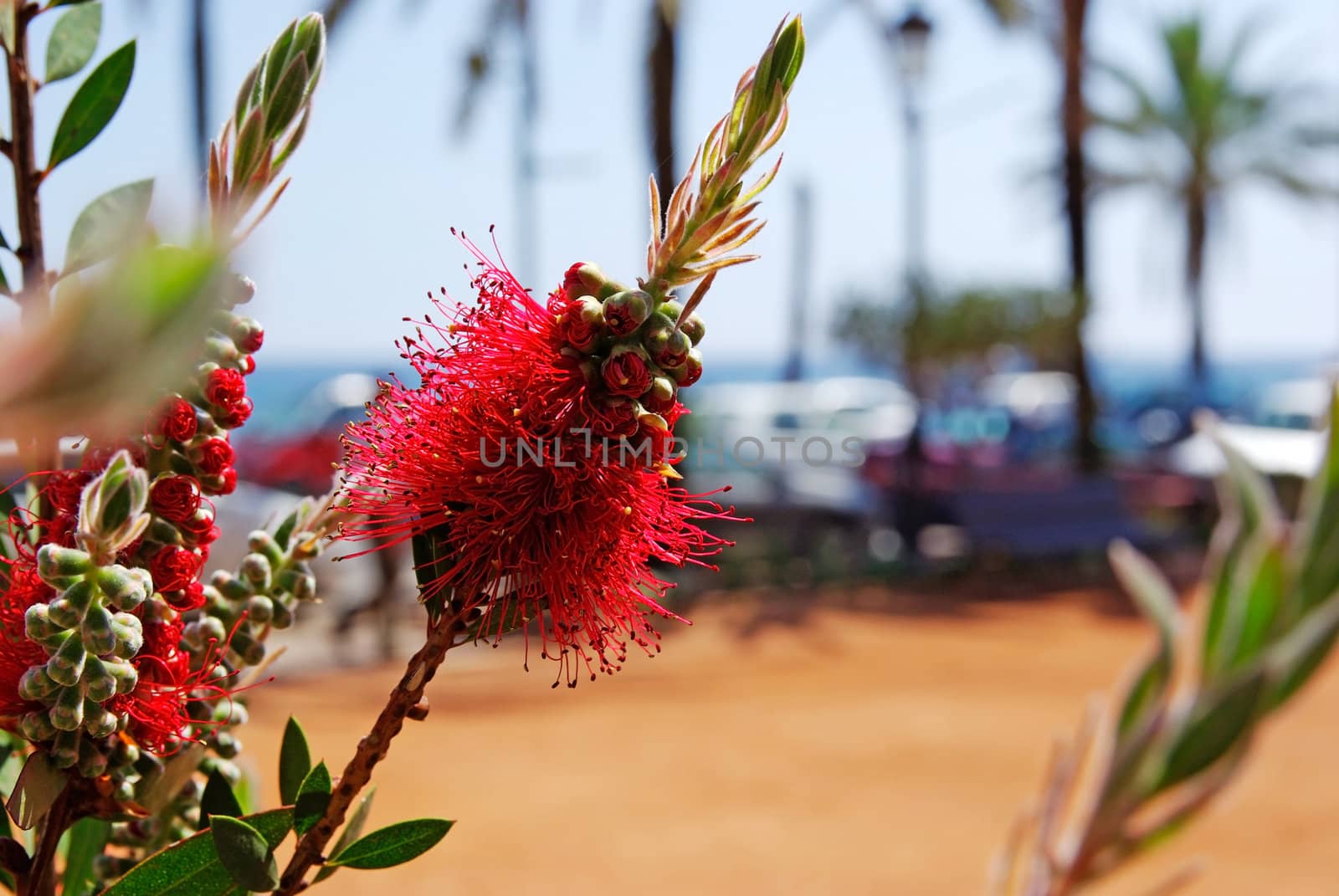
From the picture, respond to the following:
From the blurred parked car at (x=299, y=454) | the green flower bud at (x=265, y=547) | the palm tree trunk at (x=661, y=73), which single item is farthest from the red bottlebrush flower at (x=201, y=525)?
the palm tree trunk at (x=661, y=73)

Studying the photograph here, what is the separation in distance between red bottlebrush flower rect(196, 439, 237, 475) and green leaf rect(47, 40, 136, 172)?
1.20ft

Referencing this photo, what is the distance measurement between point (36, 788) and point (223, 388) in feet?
1.02

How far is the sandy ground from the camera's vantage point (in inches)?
276

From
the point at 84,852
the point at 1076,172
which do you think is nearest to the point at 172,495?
the point at 84,852

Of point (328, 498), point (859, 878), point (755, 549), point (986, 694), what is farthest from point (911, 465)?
point (328, 498)

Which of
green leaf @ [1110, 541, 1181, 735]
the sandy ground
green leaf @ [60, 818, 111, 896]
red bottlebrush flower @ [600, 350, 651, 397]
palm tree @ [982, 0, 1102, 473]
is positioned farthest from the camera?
palm tree @ [982, 0, 1102, 473]

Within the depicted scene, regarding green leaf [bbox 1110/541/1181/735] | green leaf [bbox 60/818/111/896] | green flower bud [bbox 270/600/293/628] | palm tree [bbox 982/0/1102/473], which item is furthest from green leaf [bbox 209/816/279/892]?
palm tree [bbox 982/0/1102/473]

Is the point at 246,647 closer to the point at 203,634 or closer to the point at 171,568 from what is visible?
the point at 203,634

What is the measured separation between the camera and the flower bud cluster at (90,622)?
77 cm

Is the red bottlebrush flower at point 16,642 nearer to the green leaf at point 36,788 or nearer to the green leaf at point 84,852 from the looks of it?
the green leaf at point 36,788

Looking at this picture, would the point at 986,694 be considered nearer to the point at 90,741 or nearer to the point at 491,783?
the point at 491,783

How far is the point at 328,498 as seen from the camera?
112 cm

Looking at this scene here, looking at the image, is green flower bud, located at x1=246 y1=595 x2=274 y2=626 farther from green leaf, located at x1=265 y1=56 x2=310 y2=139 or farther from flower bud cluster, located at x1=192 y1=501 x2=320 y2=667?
green leaf, located at x1=265 y1=56 x2=310 y2=139

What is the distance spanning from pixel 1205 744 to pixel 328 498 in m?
0.75
